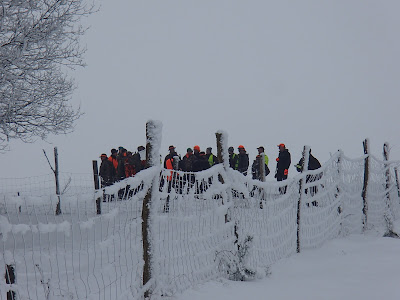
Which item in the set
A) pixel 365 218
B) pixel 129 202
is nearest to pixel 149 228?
pixel 129 202

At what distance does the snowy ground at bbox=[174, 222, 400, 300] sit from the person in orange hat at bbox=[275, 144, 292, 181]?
21.6 feet

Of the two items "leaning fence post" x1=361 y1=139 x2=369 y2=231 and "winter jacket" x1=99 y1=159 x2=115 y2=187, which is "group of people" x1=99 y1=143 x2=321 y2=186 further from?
"leaning fence post" x1=361 y1=139 x2=369 y2=231

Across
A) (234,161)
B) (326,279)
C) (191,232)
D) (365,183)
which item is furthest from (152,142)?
(234,161)

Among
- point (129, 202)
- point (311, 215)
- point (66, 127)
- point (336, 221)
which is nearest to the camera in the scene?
point (129, 202)

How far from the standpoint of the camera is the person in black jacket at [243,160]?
592 inches

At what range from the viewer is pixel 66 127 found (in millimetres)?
12531

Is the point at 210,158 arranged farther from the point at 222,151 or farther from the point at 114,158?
the point at 222,151

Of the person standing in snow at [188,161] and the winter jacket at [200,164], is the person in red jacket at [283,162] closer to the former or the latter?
the winter jacket at [200,164]

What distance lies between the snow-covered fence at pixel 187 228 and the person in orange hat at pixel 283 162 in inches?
155

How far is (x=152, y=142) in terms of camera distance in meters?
4.17

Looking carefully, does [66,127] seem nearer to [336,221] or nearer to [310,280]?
[336,221]

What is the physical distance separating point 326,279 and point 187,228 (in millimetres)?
2005

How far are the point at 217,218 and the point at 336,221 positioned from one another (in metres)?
3.95

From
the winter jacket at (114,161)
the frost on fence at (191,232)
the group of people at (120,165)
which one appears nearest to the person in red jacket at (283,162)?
the group of people at (120,165)
